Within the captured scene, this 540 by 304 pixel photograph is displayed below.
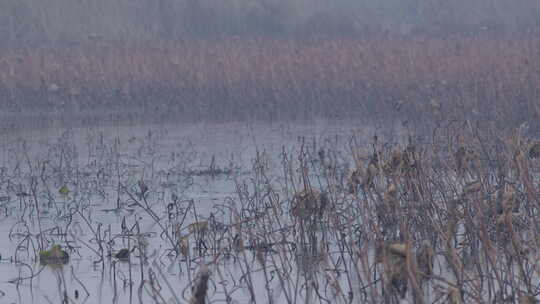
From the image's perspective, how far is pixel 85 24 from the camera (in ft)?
66.3

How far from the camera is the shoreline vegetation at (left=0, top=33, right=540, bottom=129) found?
408 inches

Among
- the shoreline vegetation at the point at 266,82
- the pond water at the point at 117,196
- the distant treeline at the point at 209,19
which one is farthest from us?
the distant treeline at the point at 209,19

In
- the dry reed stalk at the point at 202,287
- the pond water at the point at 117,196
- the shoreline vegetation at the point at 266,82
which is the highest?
the shoreline vegetation at the point at 266,82

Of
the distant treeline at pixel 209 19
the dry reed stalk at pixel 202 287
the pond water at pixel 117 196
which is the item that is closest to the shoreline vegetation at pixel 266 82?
the pond water at pixel 117 196

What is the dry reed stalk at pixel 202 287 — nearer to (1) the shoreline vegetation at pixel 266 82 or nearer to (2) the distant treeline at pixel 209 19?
(1) the shoreline vegetation at pixel 266 82

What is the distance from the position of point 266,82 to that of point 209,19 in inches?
444

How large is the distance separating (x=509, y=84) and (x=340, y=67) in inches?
104

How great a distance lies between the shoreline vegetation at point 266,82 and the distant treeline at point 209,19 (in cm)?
535

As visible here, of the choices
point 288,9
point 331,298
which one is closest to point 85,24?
point 288,9

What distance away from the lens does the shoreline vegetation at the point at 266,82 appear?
34.0 ft

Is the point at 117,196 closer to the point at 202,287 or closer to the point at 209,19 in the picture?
the point at 202,287

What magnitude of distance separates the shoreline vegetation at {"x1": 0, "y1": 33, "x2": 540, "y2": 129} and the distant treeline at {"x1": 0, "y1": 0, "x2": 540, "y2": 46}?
5.35m

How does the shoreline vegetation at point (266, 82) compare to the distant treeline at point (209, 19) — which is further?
the distant treeline at point (209, 19)

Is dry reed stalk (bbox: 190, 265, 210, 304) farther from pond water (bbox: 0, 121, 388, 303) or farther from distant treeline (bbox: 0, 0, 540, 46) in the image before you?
distant treeline (bbox: 0, 0, 540, 46)
